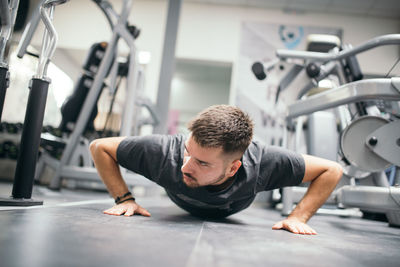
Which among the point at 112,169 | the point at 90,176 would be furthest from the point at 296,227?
the point at 90,176

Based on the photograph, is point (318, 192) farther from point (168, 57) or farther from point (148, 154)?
point (168, 57)

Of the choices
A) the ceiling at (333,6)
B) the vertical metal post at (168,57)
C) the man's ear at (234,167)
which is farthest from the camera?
the ceiling at (333,6)

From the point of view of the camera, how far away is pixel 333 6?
199 inches

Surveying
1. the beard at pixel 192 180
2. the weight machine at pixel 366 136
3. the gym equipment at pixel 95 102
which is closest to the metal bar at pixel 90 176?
the gym equipment at pixel 95 102

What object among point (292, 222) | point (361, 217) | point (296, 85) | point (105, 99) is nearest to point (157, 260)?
point (292, 222)

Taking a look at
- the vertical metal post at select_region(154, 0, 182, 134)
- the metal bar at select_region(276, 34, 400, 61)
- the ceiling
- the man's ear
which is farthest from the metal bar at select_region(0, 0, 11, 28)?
the ceiling

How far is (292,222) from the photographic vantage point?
4.09 feet

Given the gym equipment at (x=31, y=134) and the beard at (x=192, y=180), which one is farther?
the gym equipment at (x=31, y=134)

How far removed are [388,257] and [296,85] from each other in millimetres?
4321

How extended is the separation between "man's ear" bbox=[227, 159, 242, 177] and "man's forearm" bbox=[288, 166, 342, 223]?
0.35 meters

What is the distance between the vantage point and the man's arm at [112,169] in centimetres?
127

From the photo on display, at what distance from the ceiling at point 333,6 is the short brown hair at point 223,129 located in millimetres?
4643

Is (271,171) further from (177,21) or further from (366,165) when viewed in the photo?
(177,21)

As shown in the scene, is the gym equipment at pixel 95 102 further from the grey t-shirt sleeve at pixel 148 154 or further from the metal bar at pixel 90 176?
the grey t-shirt sleeve at pixel 148 154
